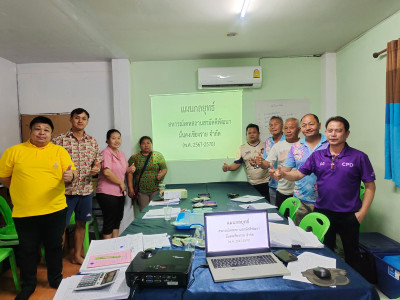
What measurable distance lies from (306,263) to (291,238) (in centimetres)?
22

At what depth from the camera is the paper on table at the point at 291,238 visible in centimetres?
145

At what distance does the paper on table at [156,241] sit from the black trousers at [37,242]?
41.6 inches

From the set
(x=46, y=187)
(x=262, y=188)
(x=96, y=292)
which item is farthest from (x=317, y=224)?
(x=46, y=187)

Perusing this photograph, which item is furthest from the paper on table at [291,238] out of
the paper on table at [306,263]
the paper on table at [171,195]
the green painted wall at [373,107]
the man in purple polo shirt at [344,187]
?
the green painted wall at [373,107]

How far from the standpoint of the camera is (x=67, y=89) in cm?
378

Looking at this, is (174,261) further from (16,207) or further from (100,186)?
(100,186)

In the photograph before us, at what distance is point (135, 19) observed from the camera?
2424mm

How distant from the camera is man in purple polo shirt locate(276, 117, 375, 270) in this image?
6.29 ft

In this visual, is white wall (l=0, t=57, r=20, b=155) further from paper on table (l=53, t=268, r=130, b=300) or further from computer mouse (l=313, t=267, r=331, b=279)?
computer mouse (l=313, t=267, r=331, b=279)

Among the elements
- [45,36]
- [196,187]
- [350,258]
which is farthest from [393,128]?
[45,36]

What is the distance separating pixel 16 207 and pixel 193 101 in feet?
8.32

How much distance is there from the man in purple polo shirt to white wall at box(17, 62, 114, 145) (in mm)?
3055

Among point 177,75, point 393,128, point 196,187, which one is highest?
point 177,75

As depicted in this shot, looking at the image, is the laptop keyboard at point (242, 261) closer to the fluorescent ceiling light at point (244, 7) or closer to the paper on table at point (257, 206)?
the paper on table at point (257, 206)
